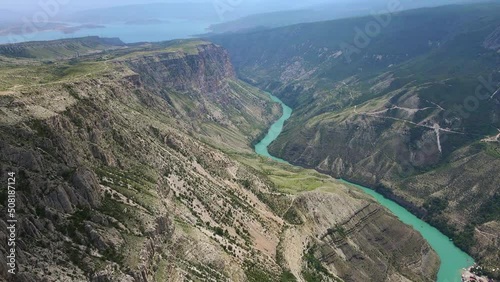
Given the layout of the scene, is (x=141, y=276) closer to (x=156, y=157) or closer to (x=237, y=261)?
(x=237, y=261)

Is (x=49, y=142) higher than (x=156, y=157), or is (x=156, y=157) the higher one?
(x=49, y=142)

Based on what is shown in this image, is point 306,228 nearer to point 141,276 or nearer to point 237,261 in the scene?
point 237,261

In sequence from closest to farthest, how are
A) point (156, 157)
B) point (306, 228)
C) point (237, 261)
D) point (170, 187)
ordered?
point (237, 261)
point (170, 187)
point (156, 157)
point (306, 228)

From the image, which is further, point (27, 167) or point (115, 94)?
point (115, 94)

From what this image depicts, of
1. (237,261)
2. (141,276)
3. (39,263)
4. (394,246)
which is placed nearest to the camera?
(39,263)

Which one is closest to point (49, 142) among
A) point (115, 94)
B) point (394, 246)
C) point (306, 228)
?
point (115, 94)

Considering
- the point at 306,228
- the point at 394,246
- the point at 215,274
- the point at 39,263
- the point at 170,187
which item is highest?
the point at 39,263
